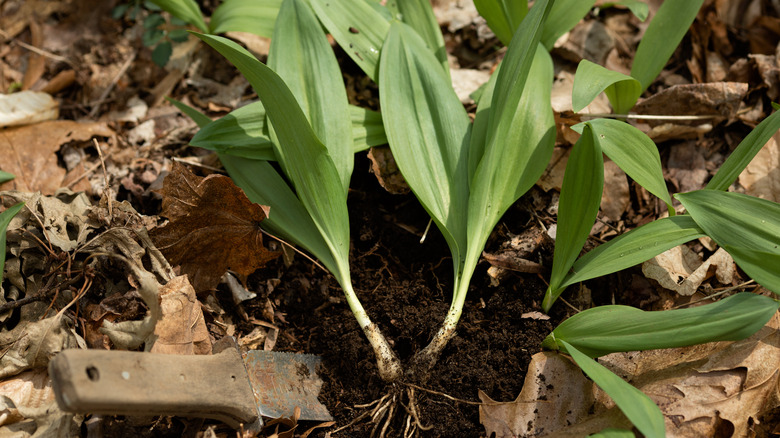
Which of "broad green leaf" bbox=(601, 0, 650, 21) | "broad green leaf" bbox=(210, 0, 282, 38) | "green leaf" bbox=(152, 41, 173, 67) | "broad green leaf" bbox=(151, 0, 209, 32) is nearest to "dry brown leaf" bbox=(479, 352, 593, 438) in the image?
"broad green leaf" bbox=(601, 0, 650, 21)

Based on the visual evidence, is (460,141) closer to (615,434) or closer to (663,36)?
(663,36)

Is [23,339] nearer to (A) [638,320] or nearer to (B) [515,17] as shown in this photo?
(A) [638,320]

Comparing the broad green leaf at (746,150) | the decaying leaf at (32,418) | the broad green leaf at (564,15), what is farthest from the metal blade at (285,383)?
the broad green leaf at (564,15)

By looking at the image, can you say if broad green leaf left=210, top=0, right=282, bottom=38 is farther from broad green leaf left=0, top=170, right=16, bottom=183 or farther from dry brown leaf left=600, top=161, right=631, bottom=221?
dry brown leaf left=600, top=161, right=631, bottom=221

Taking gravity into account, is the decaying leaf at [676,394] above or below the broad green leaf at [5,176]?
below

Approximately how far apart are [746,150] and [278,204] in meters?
1.29

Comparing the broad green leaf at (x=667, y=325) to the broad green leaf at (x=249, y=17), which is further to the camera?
the broad green leaf at (x=249, y=17)

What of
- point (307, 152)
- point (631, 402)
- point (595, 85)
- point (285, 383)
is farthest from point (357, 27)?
point (631, 402)

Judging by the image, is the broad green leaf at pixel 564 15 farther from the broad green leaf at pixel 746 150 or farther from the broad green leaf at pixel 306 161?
the broad green leaf at pixel 306 161

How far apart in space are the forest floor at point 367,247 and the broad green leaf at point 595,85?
169 millimetres

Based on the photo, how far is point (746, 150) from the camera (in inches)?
58.0

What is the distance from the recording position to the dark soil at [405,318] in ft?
A: 4.84

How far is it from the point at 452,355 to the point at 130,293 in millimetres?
878

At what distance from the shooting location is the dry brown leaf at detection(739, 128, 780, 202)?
72.8 inches
